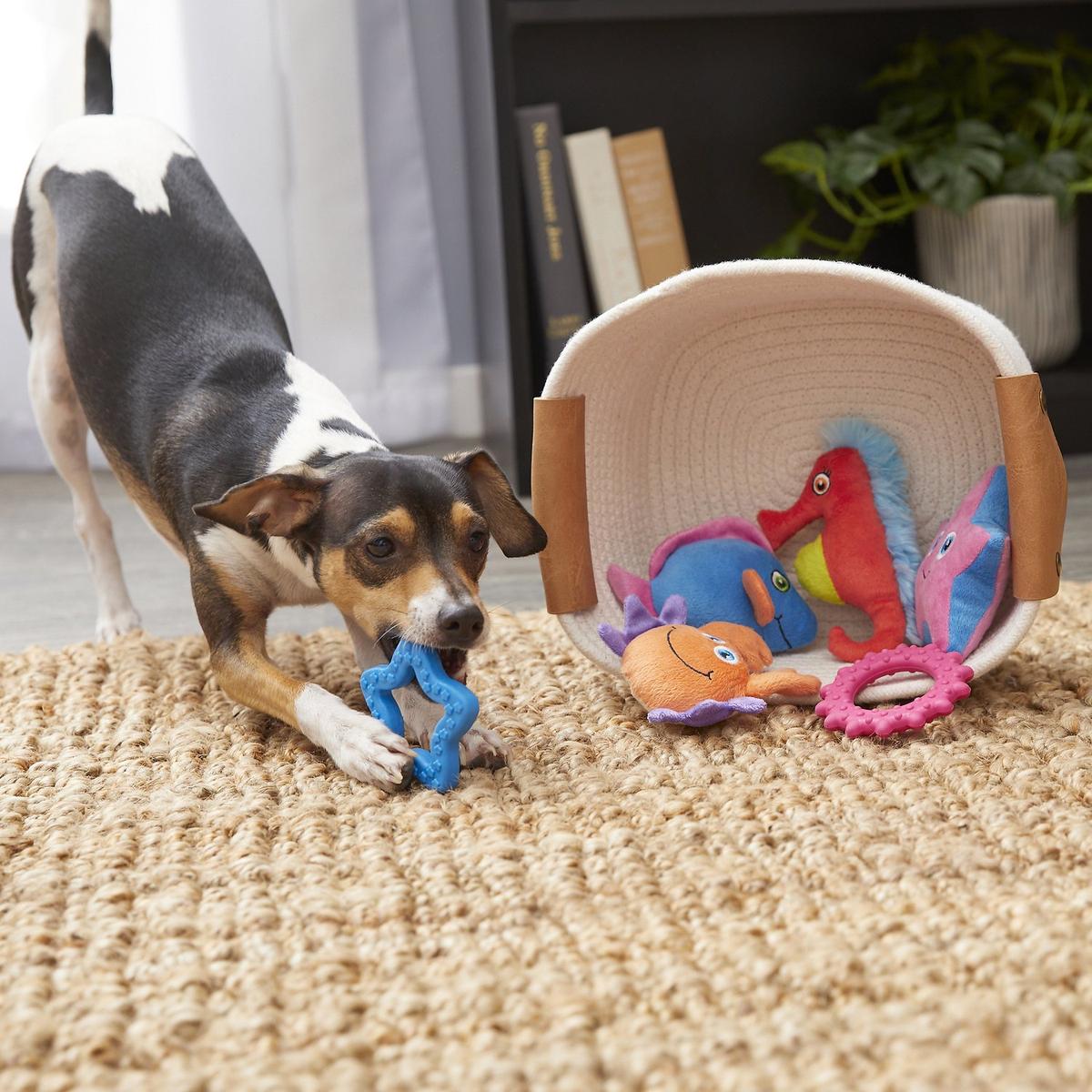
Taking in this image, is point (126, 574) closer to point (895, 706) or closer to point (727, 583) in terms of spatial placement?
point (727, 583)

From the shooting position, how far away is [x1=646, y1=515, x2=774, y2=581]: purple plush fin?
6.04 feet

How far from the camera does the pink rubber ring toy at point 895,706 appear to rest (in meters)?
1.53

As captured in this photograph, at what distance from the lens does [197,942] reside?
1.12 m

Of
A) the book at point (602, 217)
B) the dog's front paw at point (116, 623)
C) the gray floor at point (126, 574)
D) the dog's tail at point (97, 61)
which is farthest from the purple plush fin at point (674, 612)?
the book at point (602, 217)

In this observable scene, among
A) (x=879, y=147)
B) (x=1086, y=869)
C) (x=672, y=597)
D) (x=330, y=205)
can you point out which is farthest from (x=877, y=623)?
(x=330, y=205)

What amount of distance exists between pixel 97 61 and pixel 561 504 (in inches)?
45.5

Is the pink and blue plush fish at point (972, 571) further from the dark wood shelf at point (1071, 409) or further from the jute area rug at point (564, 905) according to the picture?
the dark wood shelf at point (1071, 409)

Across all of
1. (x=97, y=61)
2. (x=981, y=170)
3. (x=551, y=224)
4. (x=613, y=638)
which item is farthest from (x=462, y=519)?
(x=981, y=170)

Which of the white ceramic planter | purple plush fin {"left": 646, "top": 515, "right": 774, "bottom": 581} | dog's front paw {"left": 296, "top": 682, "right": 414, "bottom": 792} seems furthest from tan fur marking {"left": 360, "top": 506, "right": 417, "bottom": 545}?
the white ceramic planter

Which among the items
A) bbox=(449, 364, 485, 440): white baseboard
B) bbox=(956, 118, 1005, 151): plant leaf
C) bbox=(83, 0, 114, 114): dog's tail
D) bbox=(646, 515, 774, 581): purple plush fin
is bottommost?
bbox=(449, 364, 485, 440): white baseboard

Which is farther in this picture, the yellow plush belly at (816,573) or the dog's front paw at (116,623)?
the dog's front paw at (116,623)

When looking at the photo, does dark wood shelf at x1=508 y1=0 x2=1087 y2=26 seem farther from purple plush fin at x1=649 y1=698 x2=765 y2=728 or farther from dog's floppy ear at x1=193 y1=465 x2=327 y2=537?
purple plush fin at x1=649 y1=698 x2=765 y2=728

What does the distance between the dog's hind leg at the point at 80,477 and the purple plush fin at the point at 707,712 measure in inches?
37.3

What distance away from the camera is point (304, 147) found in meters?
3.52
